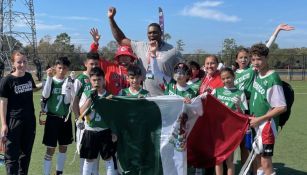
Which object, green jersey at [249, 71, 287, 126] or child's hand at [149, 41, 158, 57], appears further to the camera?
child's hand at [149, 41, 158, 57]

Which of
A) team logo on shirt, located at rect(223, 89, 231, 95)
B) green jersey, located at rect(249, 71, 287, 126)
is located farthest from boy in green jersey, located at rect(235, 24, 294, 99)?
green jersey, located at rect(249, 71, 287, 126)

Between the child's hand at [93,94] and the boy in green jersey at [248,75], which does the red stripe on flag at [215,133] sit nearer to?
the boy in green jersey at [248,75]

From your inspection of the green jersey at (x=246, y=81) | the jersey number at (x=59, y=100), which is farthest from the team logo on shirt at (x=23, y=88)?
the green jersey at (x=246, y=81)

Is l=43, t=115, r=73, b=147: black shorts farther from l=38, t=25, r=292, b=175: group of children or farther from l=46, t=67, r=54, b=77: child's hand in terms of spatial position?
l=46, t=67, r=54, b=77: child's hand

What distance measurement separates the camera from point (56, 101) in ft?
22.0

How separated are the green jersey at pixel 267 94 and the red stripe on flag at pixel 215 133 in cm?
26

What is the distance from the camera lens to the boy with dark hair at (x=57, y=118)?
660 centimetres

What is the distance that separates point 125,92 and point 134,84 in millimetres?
183

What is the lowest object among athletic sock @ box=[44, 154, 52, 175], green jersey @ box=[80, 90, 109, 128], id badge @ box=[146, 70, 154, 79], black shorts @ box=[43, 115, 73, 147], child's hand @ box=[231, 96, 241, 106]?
athletic sock @ box=[44, 154, 52, 175]

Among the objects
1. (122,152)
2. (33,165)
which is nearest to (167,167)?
(122,152)

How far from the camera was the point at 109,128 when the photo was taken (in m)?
5.53

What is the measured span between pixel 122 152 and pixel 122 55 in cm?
162

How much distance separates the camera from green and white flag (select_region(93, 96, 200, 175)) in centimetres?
533

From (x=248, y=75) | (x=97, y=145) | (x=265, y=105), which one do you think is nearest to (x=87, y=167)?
(x=97, y=145)
